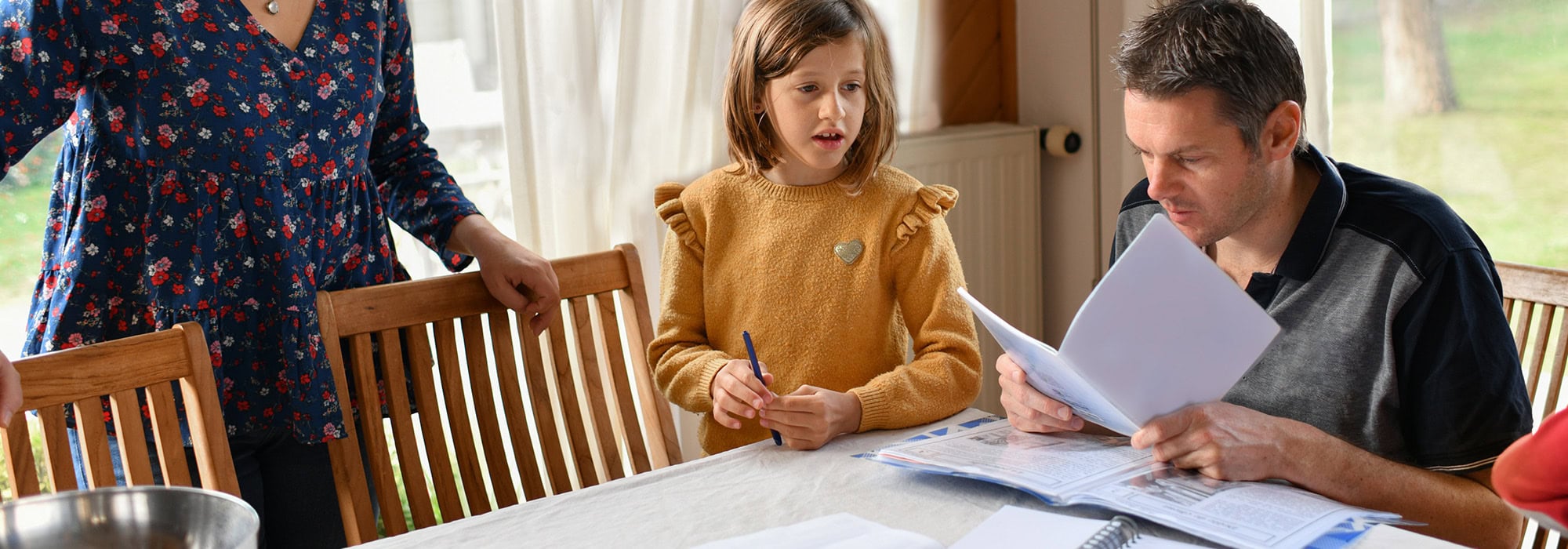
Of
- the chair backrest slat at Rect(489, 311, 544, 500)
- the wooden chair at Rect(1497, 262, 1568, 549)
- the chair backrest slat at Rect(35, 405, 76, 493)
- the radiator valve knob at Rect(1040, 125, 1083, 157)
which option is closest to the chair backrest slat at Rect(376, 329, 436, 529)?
the chair backrest slat at Rect(489, 311, 544, 500)

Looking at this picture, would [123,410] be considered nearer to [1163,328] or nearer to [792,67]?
[792,67]

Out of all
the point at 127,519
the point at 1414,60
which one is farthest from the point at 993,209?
the point at 127,519

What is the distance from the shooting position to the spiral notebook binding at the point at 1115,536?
953mm

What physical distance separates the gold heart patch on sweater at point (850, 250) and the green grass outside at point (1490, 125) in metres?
1.59

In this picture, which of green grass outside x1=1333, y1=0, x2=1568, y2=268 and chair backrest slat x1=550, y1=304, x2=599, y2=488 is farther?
green grass outside x1=1333, y1=0, x2=1568, y2=268

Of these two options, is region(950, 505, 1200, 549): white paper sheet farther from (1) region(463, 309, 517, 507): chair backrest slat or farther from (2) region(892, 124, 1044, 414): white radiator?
(2) region(892, 124, 1044, 414): white radiator

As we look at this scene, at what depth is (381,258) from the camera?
1517mm

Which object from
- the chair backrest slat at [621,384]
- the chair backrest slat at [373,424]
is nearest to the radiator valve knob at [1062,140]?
the chair backrest slat at [621,384]

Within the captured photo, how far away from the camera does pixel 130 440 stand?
3.82 feet

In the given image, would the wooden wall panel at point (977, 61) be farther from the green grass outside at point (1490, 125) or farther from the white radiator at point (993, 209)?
the green grass outside at point (1490, 125)

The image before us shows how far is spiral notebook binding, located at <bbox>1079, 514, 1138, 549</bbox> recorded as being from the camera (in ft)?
3.13

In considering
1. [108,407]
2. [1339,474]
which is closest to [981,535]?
[1339,474]

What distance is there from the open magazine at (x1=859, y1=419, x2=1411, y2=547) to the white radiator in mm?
1453

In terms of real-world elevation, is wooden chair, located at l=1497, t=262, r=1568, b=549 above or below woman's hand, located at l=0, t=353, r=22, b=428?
below
